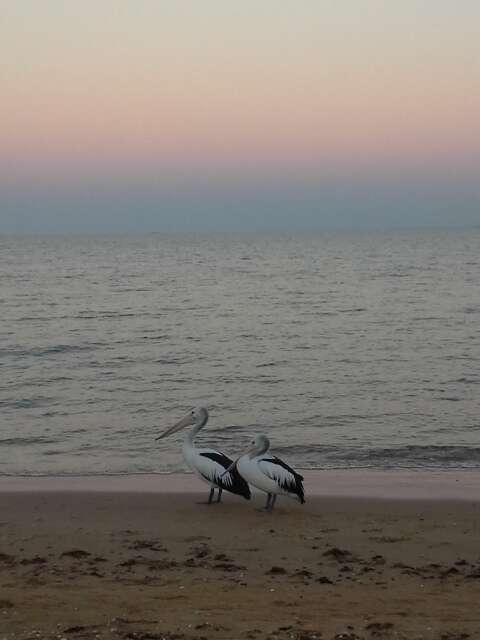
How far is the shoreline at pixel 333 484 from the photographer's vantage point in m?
10.0

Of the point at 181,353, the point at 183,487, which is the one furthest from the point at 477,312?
the point at 183,487

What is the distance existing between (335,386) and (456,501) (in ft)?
27.5

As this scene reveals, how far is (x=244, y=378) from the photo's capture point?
1923 centimetres

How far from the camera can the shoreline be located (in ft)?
32.9

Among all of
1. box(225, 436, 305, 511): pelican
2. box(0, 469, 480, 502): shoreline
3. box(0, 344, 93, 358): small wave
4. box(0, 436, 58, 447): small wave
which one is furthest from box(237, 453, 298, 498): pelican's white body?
box(0, 344, 93, 358): small wave

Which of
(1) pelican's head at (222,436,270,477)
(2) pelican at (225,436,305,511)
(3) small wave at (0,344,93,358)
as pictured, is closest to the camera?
(2) pelican at (225,436,305,511)

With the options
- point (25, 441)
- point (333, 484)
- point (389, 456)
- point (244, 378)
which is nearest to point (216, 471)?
point (333, 484)

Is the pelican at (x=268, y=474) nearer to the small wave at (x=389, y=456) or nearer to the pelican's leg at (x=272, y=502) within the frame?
the pelican's leg at (x=272, y=502)

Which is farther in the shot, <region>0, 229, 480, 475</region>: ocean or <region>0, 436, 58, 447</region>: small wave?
<region>0, 436, 58, 447</region>: small wave

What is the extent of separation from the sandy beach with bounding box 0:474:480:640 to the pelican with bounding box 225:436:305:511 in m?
0.22

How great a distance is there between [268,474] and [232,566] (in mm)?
2344

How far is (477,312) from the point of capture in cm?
3244

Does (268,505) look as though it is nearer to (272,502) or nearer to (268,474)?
(272,502)

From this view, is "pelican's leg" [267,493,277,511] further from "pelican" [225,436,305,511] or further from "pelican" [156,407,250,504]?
"pelican" [156,407,250,504]
